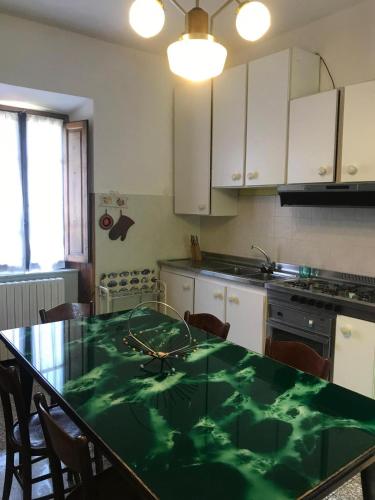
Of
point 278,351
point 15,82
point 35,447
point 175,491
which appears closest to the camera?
point 175,491

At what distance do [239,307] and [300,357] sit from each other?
1312 mm

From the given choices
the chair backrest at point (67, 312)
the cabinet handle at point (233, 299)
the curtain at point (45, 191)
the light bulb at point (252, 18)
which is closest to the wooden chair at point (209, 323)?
the chair backrest at point (67, 312)

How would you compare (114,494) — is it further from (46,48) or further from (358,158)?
(46,48)

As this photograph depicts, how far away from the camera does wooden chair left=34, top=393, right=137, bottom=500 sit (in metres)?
1.09

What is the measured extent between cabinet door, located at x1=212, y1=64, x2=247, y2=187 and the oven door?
1.21m

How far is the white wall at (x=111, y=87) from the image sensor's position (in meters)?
3.12

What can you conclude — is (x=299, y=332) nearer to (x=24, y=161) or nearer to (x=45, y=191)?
(x=45, y=191)

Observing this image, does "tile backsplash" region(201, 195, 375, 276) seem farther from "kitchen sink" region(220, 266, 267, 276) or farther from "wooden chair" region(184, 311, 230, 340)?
"wooden chair" region(184, 311, 230, 340)

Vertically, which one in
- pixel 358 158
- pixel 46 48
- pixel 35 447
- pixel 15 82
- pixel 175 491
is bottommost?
pixel 35 447

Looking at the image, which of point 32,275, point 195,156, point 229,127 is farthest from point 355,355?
point 32,275

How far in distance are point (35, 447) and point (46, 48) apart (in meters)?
2.90

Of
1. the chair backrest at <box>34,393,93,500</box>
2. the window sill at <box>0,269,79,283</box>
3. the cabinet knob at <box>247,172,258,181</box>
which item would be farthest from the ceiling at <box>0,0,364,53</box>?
the chair backrest at <box>34,393,93,500</box>

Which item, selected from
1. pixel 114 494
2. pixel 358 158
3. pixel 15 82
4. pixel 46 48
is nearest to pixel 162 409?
pixel 114 494

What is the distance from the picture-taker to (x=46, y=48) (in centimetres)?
320
